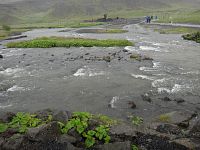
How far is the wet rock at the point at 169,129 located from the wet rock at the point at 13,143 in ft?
29.5

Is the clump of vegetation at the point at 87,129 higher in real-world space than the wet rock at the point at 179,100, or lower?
higher

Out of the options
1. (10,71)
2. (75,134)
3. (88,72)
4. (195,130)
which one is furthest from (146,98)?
(10,71)

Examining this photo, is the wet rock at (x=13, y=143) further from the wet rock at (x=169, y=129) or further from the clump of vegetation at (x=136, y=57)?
the clump of vegetation at (x=136, y=57)

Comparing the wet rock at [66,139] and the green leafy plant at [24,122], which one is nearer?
the wet rock at [66,139]

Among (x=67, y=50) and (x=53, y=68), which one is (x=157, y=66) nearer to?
(x=53, y=68)

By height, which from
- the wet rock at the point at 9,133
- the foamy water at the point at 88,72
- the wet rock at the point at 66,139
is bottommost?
the foamy water at the point at 88,72

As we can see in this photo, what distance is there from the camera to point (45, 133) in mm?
16812

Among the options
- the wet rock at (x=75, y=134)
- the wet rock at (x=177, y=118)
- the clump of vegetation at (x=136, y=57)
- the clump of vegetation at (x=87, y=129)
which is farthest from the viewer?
the clump of vegetation at (x=136, y=57)

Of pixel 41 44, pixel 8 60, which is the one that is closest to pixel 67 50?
pixel 41 44

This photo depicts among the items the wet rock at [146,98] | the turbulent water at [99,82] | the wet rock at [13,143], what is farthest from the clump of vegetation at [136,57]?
the wet rock at [13,143]

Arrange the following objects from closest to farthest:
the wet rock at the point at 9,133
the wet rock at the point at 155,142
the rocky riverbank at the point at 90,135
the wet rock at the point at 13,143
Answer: the wet rock at the point at 13,143 < the rocky riverbank at the point at 90,135 < the wet rock at the point at 155,142 < the wet rock at the point at 9,133

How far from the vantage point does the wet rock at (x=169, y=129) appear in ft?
62.0

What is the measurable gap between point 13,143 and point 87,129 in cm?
446

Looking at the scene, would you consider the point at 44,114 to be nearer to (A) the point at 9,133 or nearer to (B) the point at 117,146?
(A) the point at 9,133
